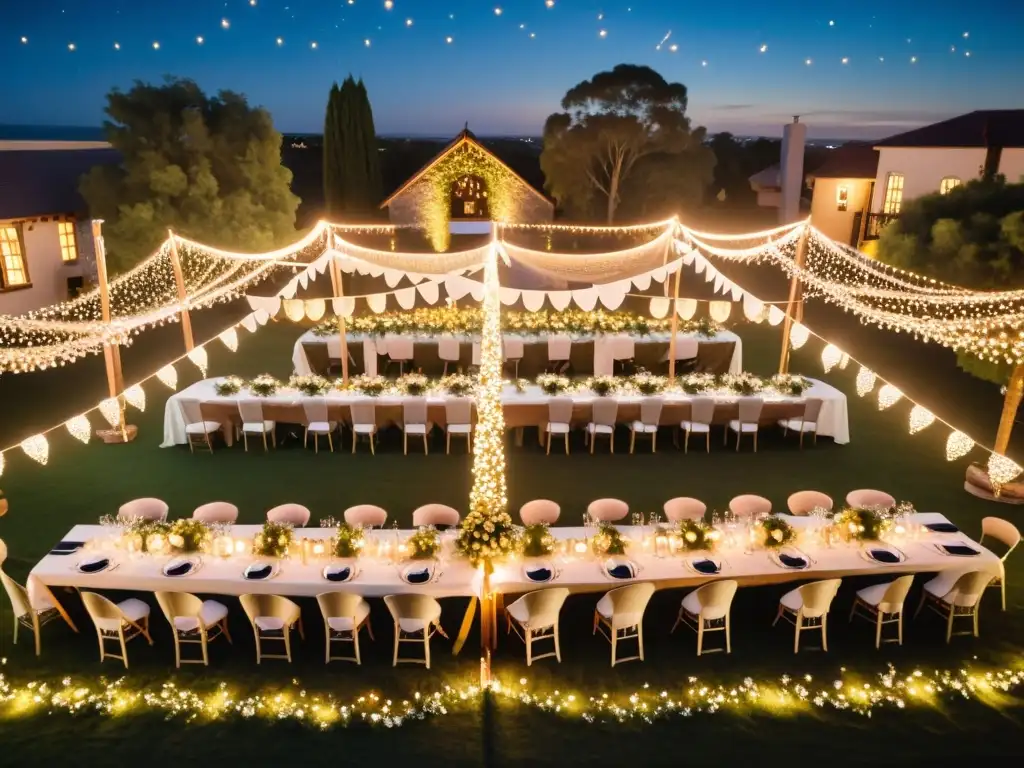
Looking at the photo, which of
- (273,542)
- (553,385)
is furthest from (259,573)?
(553,385)

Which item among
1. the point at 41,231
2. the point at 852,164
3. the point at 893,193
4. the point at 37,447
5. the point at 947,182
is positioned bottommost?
the point at 37,447

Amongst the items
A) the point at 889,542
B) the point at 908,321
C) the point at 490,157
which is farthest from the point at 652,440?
the point at 490,157

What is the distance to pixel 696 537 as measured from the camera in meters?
6.94

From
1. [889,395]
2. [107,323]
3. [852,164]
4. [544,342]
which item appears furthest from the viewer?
[852,164]

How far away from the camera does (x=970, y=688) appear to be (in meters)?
6.23

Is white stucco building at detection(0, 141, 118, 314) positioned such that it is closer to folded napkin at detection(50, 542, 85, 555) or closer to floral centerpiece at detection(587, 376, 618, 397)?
folded napkin at detection(50, 542, 85, 555)

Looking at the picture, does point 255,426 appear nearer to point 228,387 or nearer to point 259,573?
point 228,387

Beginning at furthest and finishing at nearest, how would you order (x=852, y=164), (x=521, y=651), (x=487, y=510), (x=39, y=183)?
(x=852, y=164)
(x=39, y=183)
(x=521, y=651)
(x=487, y=510)

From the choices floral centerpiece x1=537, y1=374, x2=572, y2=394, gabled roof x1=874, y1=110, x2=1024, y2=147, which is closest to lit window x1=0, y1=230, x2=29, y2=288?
floral centerpiece x1=537, y1=374, x2=572, y2=394

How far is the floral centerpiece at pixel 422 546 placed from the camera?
6.75 m

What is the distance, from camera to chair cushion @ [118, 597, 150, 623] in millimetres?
6595

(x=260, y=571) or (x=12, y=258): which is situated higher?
(x=12, y=258)

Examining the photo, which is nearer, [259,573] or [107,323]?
[259,573]

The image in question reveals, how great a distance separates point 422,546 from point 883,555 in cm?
433
